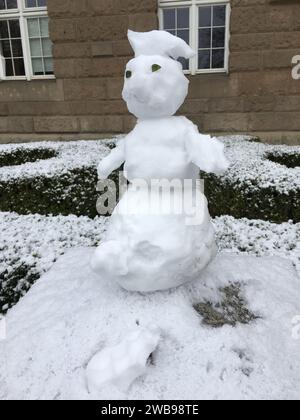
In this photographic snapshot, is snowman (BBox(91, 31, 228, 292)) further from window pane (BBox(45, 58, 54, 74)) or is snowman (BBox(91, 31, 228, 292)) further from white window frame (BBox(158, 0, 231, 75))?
window pane (BBox(45, 58, 54, 74))

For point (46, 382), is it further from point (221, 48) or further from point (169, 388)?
point (221, 48)

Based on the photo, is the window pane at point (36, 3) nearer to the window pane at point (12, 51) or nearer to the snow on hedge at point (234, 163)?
the window pane at point (12, 51)

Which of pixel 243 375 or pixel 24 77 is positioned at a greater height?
pixel 24 77

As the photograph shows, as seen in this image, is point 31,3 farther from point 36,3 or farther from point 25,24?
point 25,24

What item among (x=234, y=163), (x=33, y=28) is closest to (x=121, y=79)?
(x=33, y=28)

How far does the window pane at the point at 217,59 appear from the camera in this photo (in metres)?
6.97

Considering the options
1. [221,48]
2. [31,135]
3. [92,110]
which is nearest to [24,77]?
[31,135]

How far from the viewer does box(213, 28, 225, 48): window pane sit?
6883 mm

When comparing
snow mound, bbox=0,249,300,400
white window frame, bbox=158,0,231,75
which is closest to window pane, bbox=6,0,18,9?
white window frame, bbox=158,0,231,75

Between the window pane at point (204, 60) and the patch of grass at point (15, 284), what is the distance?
5.28 m

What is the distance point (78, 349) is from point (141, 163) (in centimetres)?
104

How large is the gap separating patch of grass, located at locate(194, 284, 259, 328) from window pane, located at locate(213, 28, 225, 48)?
5888 millimetres
